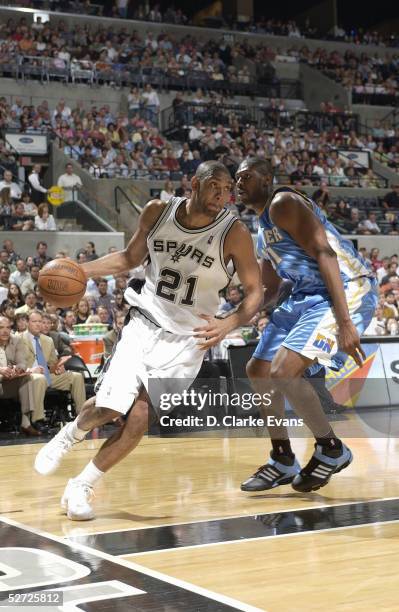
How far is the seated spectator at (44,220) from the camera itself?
1482cm

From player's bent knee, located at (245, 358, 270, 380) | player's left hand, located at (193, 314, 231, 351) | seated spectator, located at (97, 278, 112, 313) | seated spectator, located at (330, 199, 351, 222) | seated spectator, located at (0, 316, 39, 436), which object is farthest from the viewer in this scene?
seated spectator, located at (330, 199, 351, 222)

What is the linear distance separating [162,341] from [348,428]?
471 centimetres

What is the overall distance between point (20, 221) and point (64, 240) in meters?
0.80

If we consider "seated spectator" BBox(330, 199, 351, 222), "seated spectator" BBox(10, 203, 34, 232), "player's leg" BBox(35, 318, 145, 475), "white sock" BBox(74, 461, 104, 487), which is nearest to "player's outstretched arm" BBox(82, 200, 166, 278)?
"player's leg" BBox(35, 318, 145, 475)

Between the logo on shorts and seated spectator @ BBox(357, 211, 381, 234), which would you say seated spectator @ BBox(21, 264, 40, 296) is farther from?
seated spectator @ BBox(357, 211, 381, 234)

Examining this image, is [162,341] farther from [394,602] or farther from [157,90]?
[157,90]

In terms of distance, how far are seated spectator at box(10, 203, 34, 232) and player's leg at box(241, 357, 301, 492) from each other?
1014 centimetres

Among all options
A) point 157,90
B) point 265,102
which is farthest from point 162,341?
point 265,102

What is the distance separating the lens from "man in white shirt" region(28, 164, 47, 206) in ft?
53.2

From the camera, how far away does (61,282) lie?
4.44 metres

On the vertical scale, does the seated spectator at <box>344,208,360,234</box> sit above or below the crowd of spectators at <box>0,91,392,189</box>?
below

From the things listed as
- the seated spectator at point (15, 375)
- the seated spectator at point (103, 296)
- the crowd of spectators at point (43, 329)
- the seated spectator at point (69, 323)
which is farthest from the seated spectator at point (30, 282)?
the seated spectator at point (15, 375)

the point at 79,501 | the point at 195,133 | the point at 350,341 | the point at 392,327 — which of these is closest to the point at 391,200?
the point at 195,133

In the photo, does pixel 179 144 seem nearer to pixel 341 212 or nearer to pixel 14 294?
pixel 341 212
